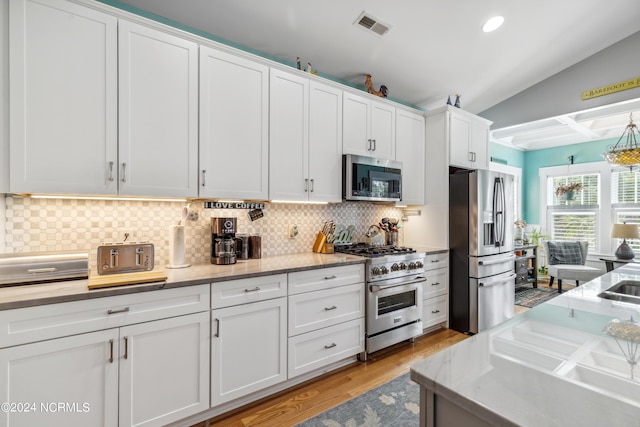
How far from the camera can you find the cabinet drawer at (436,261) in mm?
3293

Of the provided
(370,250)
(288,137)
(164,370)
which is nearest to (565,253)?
(370,250)

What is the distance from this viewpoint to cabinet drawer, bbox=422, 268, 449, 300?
3291 mm

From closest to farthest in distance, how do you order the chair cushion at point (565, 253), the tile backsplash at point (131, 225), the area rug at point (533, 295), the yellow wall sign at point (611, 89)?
the tile backsplash at point (131, 225)
the yellow wall sign at point (611, 89)
the area rug at point (533, 295)
the chair cushion at point (565, 253)

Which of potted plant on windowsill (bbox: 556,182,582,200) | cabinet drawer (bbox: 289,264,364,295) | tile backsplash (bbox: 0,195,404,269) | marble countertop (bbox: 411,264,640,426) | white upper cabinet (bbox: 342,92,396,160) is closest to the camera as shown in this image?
marble countertop (bbox: 411,264,640,426)

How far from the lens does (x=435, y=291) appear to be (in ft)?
11.2

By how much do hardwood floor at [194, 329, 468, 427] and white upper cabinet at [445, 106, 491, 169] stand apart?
213cm

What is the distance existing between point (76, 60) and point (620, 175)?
7636 mm

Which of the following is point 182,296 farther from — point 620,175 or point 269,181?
point 620,175

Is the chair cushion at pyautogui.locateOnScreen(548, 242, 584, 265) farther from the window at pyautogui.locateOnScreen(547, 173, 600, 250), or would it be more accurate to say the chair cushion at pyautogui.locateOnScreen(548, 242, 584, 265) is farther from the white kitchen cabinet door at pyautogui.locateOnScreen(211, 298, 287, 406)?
the white kitchen cabinet door at pyautogui.locateOnScreen(211, 298, 287, 406)

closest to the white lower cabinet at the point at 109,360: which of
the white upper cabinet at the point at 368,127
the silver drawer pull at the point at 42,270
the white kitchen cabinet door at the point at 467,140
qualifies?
the silver drawer pull at the point at 42,270

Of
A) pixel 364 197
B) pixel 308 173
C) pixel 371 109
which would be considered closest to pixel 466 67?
pixel 371 109

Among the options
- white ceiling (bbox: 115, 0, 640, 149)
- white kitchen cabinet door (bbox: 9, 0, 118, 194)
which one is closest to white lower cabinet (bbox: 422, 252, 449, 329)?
white ceiling (bbox: 115, 0, 640, 149)

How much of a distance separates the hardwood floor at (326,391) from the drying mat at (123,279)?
3.25 ft

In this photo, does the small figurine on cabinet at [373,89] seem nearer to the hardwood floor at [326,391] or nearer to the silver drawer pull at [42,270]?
the hardwood floor at [326,391]
